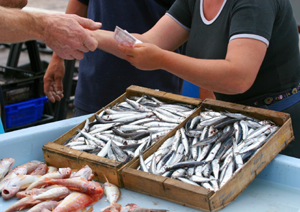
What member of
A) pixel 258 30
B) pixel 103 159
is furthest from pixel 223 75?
pixel 103 159

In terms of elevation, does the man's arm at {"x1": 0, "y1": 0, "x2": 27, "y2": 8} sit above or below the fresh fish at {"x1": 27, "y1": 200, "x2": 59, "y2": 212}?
above

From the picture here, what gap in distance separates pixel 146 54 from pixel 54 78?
1.49 m

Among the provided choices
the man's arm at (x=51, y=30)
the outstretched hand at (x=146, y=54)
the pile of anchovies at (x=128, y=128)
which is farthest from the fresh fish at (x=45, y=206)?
the man's arm at (x=51, y=30)

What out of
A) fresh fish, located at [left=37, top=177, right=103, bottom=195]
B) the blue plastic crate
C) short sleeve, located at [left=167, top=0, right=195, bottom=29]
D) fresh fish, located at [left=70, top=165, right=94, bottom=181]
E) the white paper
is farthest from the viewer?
the blue plastic crate

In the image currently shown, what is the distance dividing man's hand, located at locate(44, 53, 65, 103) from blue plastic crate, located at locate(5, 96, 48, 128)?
1.35 metres

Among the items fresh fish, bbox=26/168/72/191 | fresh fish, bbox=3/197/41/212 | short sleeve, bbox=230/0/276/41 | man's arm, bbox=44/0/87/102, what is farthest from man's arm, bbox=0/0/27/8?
short sleeve, bbox=230/0/276/41

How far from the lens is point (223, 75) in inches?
79.4

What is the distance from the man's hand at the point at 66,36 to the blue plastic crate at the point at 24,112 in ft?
7.44

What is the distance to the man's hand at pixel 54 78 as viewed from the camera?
3.26 meters

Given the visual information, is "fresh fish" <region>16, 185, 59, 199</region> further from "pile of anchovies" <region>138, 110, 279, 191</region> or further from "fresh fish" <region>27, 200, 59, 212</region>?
"pile of anchovies" <region>138, 110, 279, 191</region>

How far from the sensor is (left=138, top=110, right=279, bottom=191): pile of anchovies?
1848mm

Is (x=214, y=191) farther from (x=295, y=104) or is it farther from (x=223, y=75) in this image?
(x=295, y=104)

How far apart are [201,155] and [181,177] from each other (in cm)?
24

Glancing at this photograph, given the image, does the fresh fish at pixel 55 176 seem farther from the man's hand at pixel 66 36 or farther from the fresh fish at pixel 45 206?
the man's hand at pixel 66 36
